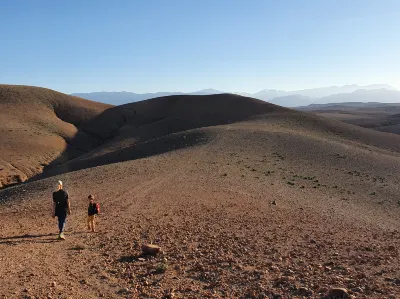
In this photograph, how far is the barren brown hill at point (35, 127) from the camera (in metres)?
43.5

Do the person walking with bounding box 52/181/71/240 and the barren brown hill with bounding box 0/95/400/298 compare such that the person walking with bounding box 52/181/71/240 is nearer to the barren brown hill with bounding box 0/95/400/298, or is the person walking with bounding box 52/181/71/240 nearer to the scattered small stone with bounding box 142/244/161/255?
the barren brown hill with bounding box 0/95/400/298

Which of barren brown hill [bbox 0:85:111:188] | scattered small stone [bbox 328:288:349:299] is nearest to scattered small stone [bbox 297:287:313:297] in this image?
scattered small stone [bbox 328:288:349:299]

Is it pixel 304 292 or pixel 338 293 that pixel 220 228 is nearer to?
pixel 304 292

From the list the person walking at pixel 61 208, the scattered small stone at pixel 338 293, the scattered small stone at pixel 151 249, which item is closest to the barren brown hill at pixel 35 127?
the person walking at pixel 61 208

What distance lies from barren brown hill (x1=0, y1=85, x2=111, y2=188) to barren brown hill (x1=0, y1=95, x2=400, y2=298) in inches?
794

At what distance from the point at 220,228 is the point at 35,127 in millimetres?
49213

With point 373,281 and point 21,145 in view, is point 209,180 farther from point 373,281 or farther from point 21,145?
point 21,145

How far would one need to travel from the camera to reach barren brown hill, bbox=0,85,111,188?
1714 inches

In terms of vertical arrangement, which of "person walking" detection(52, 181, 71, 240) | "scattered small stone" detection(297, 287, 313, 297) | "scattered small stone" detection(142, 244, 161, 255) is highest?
"person walking" detection(52, 181, 71, 240)

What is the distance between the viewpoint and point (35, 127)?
5541cm

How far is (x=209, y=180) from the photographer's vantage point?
2236 cm

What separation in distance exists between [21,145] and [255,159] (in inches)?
1220

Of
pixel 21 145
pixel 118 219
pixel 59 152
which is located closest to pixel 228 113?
pixel 59 152

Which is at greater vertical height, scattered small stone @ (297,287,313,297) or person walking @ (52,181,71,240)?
person walking @ (52,181,71,240)
